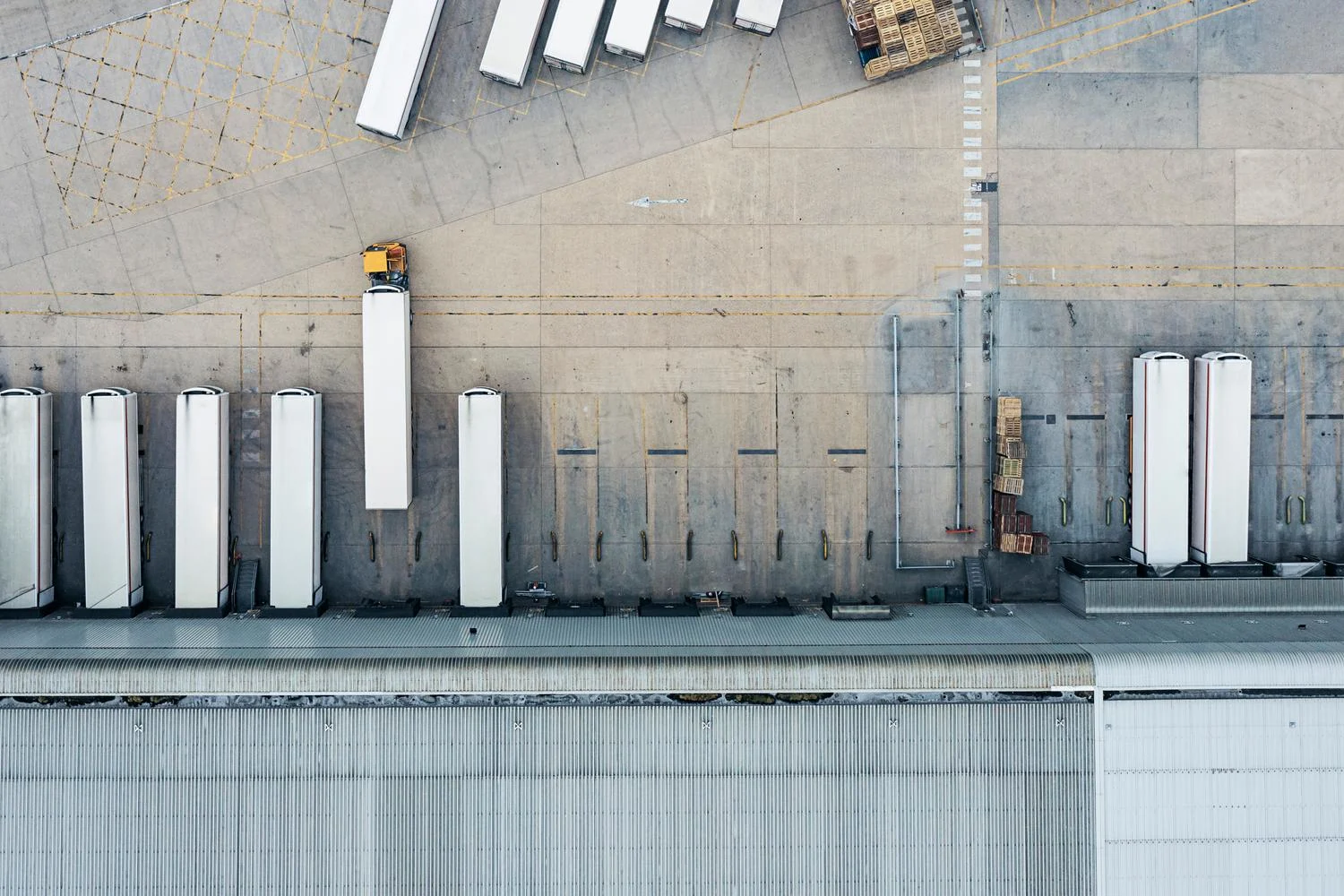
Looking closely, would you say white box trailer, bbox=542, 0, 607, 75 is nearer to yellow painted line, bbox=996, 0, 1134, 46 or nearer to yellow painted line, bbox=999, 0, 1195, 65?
yellow painted line, bbox=996, 0, 1134, 46

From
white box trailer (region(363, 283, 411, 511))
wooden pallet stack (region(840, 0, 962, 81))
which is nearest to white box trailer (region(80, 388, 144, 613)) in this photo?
white box trailer (region(363, 283, 411, 511))

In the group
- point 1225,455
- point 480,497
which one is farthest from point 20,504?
point 1225,455

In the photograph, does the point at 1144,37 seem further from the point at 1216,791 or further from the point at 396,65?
the point at 396,65

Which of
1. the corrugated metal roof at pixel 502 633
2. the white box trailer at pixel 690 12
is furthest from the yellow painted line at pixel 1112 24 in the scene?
the corrugated metal roof at pixel 502 633

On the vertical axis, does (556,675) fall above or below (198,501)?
below

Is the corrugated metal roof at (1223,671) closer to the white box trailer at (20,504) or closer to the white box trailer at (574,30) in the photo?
the white box trailer at (574,30)
